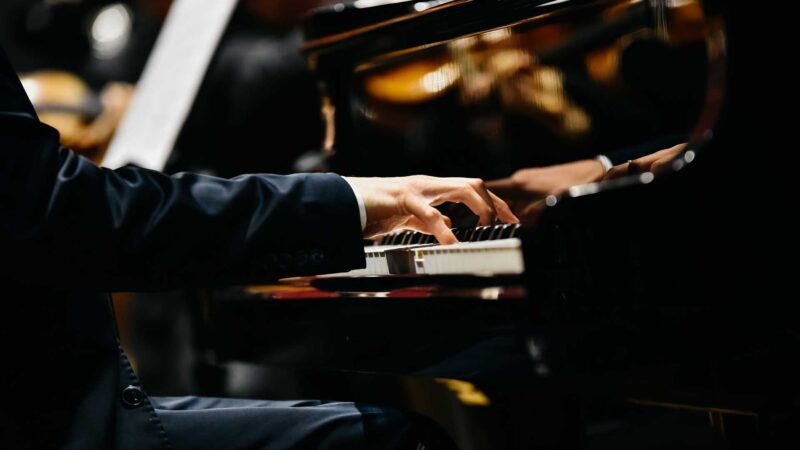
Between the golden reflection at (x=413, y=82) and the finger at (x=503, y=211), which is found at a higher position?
the golden reflection at (x=413, y=82)

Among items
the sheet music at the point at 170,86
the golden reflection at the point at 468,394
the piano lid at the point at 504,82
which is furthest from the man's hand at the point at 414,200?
the sheet music at the point at 170,86

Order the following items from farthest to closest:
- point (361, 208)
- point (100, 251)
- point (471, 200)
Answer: point (471, 200) < point (361, 208) < point (100, 251)

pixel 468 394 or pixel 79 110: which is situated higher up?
pixel 79 110

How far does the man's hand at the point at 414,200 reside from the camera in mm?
1011

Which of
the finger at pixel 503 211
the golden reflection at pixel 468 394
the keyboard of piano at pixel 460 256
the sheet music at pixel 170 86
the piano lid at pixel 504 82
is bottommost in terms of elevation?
the golden reflection at pixel 468 394

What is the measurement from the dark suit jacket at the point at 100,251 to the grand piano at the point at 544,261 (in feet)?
0.76

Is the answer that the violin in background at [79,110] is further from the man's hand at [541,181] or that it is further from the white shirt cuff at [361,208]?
the white shirt cuff at [361,208]

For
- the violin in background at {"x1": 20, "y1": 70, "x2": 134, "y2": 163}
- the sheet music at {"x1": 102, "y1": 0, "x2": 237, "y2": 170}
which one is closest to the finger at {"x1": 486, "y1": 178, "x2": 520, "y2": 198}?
the sheet music at {"x1": 102, "y1": 0, "x2": 237, "y2": 170}

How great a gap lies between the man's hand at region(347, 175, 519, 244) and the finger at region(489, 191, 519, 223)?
0.08m

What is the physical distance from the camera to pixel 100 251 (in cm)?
87

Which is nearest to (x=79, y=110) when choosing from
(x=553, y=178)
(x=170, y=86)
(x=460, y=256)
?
(x=170, y=86)

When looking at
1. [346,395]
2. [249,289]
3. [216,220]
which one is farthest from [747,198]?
[346,395]

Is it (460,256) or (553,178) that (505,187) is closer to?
(553,178)

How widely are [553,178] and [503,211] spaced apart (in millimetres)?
139
